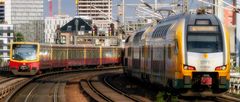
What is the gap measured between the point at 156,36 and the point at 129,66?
13007 millimetres

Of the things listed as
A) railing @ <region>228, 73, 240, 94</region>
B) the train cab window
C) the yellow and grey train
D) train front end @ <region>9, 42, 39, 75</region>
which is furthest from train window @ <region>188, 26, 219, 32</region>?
train front end @ <region>9, 42, 39, 75</region>

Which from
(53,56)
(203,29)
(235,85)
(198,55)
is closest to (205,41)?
(203,29)

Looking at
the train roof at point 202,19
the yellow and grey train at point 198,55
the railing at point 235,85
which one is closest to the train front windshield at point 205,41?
the yellow and grey train at point 198,55

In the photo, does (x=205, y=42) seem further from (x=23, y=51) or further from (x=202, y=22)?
(x=23, y=51)

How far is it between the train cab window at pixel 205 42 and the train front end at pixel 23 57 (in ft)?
81.1

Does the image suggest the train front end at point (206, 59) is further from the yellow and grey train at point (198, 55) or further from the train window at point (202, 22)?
the train window at point (202, 22)

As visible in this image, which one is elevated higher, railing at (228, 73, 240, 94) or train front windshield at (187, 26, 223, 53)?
train front windshield at (187, 26, 223, 53)

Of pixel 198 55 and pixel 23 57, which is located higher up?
pixel 198 55

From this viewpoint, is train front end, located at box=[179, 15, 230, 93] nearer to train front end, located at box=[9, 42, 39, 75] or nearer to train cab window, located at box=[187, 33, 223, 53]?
train cab window, located at box=[187, 33, 223, 53]

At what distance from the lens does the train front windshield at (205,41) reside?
24.5m

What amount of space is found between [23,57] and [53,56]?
8.51 m

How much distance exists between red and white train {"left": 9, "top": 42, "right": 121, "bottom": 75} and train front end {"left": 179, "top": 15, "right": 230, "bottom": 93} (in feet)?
81.0

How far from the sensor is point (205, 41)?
24.6 m

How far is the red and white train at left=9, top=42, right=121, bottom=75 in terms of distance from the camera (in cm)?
4772
